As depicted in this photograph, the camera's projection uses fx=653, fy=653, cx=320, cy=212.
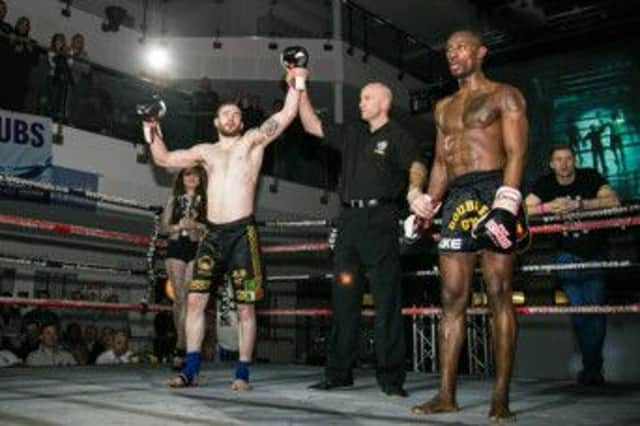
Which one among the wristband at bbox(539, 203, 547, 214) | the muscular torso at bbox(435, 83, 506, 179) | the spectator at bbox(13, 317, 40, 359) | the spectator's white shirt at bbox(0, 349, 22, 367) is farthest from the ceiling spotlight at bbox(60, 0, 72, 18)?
the muscular torso at bbox(435, 83, 506, 179)

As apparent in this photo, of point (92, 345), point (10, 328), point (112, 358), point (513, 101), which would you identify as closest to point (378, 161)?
point (513, 101)

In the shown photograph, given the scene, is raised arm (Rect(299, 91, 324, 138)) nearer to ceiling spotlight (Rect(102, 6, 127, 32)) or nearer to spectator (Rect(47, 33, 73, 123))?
spectator (Rect(47, 33, 73, 123))

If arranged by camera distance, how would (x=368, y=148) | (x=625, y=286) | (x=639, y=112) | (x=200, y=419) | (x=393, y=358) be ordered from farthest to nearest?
(x=639, y=112), (x=625, y=286), (x=368, y=148), (x=393, y=358), (x=200, y=419)

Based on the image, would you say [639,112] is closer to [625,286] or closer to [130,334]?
[625,286]

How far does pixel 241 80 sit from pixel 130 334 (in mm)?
5559

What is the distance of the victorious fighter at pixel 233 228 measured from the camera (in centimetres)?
383

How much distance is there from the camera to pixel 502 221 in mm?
2453

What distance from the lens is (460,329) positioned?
2816 mm

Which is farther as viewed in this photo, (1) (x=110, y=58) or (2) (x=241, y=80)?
(2) (x=241, y=80)

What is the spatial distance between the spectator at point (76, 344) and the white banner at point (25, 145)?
7.47ft

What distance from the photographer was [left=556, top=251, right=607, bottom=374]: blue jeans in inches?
174

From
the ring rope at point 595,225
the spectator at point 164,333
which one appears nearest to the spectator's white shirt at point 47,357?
the spectator at point 164,333

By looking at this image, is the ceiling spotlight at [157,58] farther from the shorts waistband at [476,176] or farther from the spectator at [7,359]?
the shorts waistband at [476,176]

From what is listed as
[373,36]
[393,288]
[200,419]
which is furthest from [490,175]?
[373,36]
